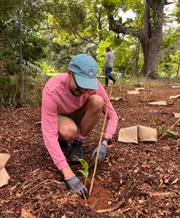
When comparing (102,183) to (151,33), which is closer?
(102,183)

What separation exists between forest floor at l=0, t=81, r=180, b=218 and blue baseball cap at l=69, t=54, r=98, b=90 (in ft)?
2.39

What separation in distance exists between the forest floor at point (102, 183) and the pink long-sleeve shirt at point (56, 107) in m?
0.23

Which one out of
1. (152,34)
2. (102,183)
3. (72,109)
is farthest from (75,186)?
(152,34)

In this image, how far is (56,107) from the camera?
1.81 m

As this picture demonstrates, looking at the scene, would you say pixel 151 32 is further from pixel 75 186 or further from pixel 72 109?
pixel 75 186

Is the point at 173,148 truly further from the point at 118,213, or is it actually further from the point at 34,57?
the point at 34,57

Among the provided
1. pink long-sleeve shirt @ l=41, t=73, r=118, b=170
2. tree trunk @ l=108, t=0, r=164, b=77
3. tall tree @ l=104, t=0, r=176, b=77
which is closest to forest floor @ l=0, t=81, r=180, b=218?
pink long-sleeve shirt @ l=41, t=73, r=118, b=170

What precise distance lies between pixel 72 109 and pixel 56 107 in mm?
288

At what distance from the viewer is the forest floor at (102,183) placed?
1.48 m

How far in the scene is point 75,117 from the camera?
89.4 inches

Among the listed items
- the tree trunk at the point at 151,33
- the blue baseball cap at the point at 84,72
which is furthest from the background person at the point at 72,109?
the tree trunk at the point at 151,33

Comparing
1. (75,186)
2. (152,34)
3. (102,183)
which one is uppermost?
(152,34)

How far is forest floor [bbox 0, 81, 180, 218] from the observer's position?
1479mm

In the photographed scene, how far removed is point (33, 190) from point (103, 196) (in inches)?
19.3
